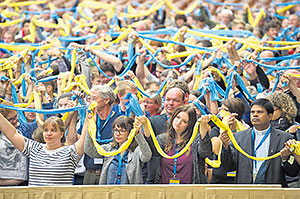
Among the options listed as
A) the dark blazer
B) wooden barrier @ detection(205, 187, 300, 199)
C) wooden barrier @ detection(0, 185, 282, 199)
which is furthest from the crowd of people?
wooden barrier @ detection(205, 187, 300, 199)

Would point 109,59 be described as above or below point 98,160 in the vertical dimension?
above

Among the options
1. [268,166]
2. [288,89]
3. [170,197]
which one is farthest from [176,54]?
[170,197]

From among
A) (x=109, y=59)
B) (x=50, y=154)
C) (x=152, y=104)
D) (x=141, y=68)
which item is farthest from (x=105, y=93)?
(x=109, y=59)

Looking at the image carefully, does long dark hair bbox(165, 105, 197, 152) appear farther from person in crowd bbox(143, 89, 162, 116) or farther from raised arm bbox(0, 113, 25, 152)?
raised arm bbox(0, 113, 25, 152)

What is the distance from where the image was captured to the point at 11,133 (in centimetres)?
580

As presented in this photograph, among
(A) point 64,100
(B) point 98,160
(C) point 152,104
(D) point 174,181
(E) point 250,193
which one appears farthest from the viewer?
(A) point 64,100

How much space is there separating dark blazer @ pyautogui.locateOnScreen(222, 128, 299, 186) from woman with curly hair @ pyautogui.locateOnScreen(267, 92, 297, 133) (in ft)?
1.62

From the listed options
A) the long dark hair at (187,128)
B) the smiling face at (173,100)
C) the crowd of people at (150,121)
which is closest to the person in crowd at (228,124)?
the crowd of people at (150,121)

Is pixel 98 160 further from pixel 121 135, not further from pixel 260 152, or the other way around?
pixel 260 152

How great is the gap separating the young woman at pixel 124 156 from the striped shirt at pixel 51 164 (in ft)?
0.57

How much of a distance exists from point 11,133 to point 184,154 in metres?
1.60

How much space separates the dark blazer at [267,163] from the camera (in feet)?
18.4

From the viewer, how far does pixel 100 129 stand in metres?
6.20

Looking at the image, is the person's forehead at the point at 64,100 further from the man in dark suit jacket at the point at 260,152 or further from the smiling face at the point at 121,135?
the man in dark suit jacket at the point at 260,152
